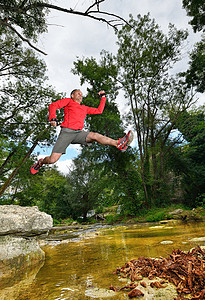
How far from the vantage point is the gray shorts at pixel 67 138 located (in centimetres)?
308

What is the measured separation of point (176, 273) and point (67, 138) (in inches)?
95.0

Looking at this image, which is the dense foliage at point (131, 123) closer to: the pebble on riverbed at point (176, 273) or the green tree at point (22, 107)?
the green tree at point (22, 107)

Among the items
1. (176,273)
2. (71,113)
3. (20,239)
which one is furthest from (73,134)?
(20,239)

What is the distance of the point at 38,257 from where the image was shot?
143 inches

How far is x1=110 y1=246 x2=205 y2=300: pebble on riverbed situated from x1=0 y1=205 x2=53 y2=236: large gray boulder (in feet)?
8.40

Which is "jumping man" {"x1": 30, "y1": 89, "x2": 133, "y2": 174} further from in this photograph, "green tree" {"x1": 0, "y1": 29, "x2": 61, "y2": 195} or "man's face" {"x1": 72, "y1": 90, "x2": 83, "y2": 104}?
"green tree" {"x1": 0, "y1": 29, "x2": 61, "y2": 195}

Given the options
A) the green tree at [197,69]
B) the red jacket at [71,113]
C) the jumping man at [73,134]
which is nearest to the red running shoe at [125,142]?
the jumping man at [73,134]

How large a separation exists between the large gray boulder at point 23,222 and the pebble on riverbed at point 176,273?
8.40 ft

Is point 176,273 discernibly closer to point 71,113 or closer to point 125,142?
point 125,142

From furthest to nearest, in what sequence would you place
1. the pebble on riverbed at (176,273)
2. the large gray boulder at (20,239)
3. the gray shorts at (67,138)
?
the large gray boulder at (20,239), the gray shorts at (67,138), the pebble on riverbed at (176,273)

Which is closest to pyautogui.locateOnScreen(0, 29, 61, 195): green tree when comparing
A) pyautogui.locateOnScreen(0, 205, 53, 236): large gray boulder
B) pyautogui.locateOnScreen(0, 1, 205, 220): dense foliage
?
pyautogui.locateOnScreen(0, 1, 205, 220): dense foliage

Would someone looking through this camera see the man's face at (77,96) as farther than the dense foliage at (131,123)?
No

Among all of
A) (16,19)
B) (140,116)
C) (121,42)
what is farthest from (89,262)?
(121,42)

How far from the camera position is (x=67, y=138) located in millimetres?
3088
